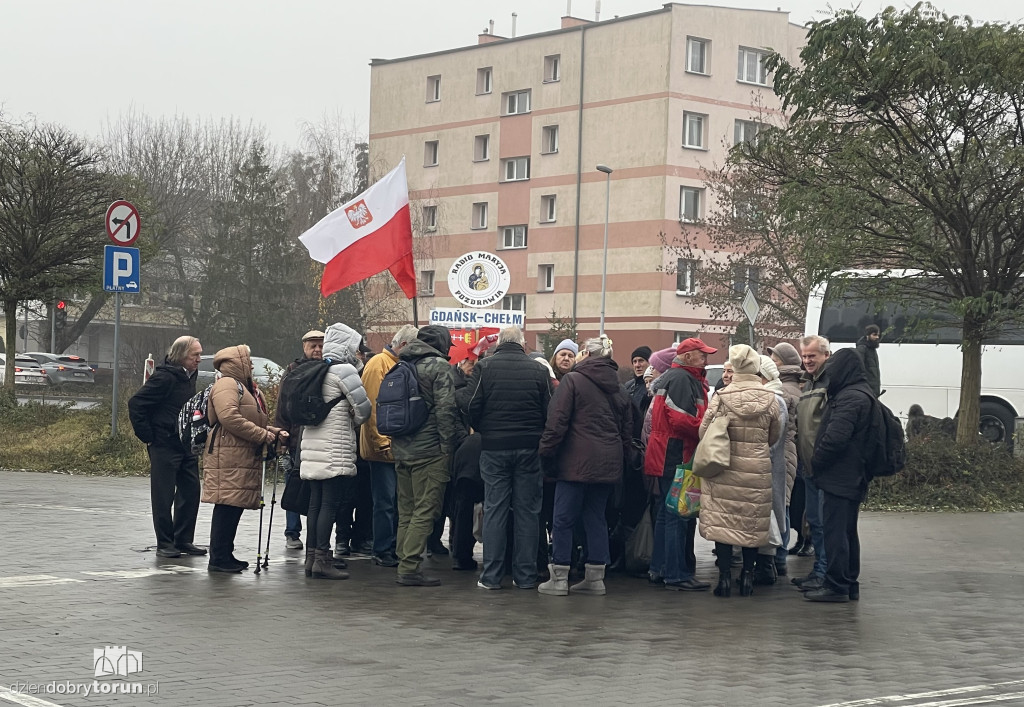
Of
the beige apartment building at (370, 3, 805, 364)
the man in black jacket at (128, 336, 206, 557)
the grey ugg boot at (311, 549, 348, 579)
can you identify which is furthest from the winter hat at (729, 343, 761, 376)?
the beige apartment building at (370, 3, 805, 364)

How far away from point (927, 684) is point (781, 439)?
4.12 m

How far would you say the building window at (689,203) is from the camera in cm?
5650

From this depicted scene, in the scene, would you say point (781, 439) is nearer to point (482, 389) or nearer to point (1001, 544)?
point (482, 389)

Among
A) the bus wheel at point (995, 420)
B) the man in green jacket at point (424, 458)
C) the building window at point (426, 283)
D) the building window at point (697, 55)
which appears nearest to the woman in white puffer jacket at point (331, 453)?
the man in green jacket at point (424, 458)

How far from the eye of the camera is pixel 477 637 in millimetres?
8227

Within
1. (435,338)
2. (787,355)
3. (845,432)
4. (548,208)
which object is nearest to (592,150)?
(548,208)

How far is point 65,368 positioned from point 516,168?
73.1 ft

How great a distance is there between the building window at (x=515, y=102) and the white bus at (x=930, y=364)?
3510 centimetres

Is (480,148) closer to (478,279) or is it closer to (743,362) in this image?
(478,279)

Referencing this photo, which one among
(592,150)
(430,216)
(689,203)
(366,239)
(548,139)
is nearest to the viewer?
(366,239)

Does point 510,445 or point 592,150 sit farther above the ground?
point 592,150

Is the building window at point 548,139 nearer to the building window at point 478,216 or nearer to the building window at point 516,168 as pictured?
the building window at point 516,168

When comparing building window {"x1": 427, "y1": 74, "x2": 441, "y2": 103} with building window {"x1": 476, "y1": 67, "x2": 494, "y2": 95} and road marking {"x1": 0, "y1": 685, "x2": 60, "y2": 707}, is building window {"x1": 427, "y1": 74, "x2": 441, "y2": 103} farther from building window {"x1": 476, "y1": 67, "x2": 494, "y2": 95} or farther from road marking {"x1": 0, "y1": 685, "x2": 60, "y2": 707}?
road marking {"x1": 0, "y1": 685, "x2": 60, "y2": 707}

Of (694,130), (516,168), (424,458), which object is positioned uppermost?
(694,130)
